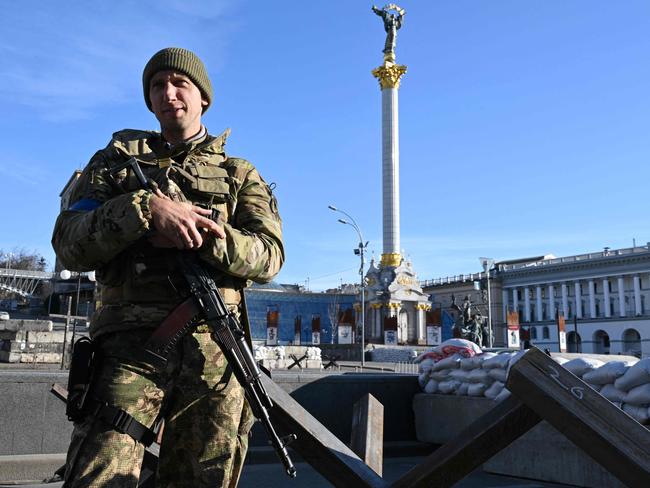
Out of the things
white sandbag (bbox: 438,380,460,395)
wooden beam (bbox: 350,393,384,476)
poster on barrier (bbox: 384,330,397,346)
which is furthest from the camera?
poster on barrier (bbox: 384,330,397,346)

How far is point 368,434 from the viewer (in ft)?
9.50

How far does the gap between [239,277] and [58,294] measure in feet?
224

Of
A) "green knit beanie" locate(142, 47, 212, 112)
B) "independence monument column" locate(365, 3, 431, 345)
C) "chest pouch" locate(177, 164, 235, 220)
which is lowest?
"chest pouch" locate(177, 164, 235, 220)

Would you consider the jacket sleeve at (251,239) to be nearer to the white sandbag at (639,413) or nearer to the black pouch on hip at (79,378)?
the black pouch on hip at (79,378)

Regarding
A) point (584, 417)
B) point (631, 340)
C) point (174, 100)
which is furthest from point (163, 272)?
point (631, 340)

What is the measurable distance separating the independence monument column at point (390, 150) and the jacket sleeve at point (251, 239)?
170ft

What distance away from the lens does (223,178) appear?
2.46 meters

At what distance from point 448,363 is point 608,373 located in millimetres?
2000

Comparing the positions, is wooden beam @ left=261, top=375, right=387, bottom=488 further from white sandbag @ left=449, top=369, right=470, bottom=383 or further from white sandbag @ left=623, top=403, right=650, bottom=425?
white sandbag @ left=449, top=369, right=470, bottom=383

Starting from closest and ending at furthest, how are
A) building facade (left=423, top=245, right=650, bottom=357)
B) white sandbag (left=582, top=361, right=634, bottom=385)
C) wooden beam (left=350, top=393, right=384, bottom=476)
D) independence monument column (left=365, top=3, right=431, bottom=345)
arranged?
wooden beam (left=350, top=393, right=384, bottom=476) < white sandbag (left=582, top=361, right=634, bottom=385) < independence monument column (left=365, top=3, right=431, bottom=345) < building facade (left=423, top=245, right=650, bottom=357)

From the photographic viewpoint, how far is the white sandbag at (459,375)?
7219 millimetres

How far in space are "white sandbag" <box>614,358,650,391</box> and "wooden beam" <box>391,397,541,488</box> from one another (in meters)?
4.11

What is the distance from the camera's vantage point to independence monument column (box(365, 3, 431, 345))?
2095 inches

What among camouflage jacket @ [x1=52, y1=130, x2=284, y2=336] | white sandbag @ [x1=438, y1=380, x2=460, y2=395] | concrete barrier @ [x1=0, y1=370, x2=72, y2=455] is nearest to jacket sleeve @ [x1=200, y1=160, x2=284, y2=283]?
camouflage jacket @ [x1=52, y1=130, x2=284, y2=336]
